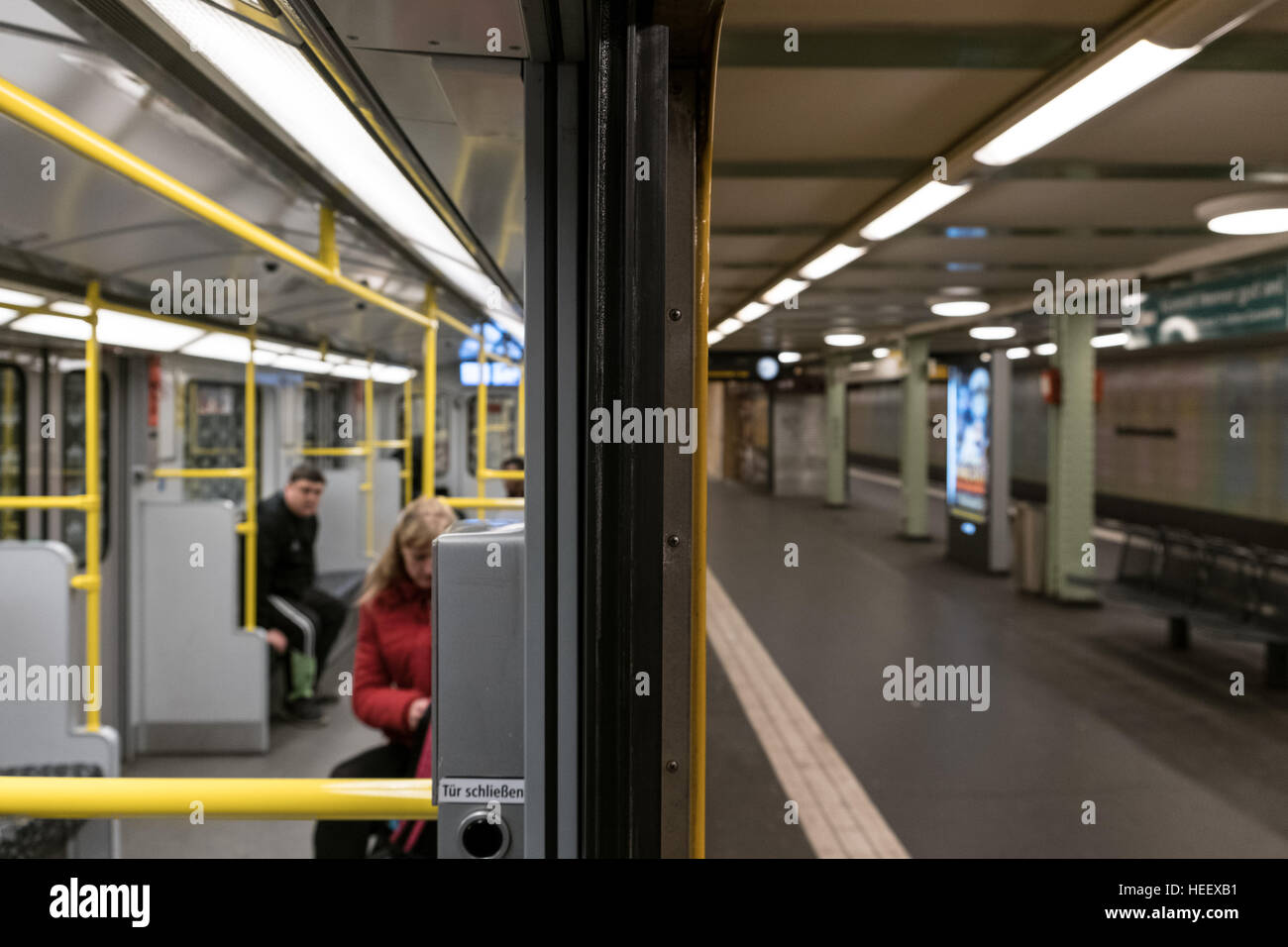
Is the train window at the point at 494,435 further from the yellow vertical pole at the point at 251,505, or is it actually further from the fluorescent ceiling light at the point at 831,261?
the yellow vertical pole at the point at 251,505

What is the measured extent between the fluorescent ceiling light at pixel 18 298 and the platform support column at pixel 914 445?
12065 mm

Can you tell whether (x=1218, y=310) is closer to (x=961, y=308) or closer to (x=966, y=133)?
(x=966, y=133)

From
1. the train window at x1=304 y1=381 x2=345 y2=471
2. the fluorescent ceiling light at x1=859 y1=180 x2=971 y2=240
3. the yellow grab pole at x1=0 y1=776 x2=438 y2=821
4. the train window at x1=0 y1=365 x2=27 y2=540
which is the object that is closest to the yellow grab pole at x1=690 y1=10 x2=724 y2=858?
the yellow grab pole at x1=0 y1=776 x2=438 y2=821

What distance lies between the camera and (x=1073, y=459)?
9109 mm

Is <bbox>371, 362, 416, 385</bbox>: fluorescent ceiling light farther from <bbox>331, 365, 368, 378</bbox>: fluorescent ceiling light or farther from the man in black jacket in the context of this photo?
the man in black jacket

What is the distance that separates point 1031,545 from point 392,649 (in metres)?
8.14

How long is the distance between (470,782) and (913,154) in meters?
4.25

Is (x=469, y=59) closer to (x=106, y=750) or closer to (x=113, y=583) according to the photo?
(x=106, y=750)

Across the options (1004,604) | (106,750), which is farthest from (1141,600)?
(106,750)

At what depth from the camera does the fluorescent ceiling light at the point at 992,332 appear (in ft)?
42.3

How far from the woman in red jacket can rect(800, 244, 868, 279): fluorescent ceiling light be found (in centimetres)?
477

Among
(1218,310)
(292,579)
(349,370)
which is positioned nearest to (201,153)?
(292,579)

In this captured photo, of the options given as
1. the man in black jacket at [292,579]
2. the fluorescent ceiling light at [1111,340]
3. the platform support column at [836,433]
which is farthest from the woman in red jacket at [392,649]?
the platform support column at [836,433]

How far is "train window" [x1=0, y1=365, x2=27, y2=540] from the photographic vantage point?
16.6ft
